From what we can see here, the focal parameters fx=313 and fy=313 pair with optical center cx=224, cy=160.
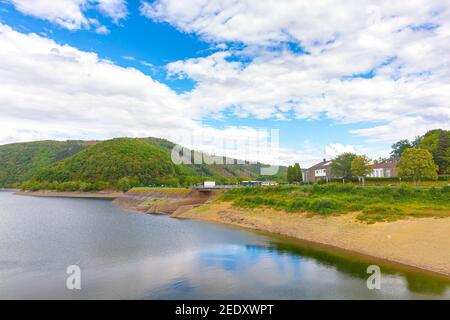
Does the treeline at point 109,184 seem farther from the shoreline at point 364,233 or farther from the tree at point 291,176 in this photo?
the shoreline at point 364,233

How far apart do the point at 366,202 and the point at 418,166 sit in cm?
2349

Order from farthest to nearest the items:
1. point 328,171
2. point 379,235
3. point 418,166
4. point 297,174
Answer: point 297,174
point 328,171
point 418,166
point 379,235

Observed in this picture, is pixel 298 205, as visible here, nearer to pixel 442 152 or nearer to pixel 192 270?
pixel 192 270

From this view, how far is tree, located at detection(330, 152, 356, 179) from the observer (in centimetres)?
7681

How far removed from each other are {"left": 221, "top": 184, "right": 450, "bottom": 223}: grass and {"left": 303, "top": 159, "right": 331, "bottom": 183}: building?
1245 inches

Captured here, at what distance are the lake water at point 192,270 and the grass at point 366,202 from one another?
382 inches

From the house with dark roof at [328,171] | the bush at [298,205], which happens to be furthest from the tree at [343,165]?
the bush at [298,205]

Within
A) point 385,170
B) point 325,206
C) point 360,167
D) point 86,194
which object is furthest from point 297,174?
point 86,194

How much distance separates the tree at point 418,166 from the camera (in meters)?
61.3

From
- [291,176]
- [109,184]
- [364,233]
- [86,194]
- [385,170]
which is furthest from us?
[109,184]

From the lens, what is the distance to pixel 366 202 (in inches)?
1813
